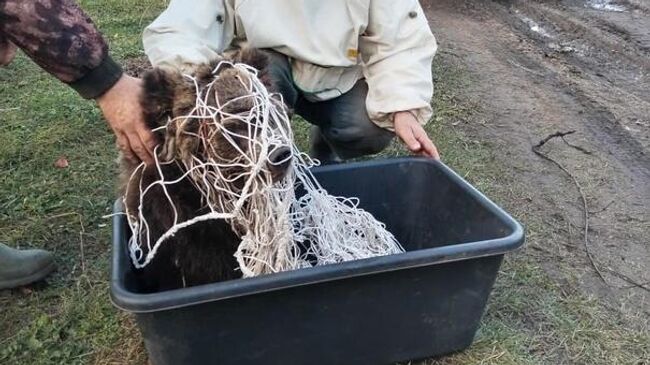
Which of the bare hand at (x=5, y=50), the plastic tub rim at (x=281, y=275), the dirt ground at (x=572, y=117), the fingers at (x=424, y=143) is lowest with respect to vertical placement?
the dirt ground at (x=572, y=117)

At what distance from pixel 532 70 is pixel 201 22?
3022mm

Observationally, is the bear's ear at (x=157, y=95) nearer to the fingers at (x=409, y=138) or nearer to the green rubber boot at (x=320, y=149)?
the fingers at (x=409, y=138)

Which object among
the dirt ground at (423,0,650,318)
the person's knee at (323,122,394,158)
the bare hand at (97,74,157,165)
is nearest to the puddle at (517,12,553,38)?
the dirt ground at (423,0,650,318)

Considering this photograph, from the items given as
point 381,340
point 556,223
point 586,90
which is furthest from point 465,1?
point 381,340

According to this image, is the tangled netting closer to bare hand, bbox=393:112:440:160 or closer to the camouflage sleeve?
the camouflage sleeve

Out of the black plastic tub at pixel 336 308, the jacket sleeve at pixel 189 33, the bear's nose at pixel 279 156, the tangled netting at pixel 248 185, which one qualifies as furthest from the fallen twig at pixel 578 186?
the jacket sleeve at pixel 189 33

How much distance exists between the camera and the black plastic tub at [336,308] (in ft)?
5.41

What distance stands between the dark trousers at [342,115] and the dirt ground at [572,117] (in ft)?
2.26

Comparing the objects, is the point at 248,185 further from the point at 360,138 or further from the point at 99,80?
the point at 360,138

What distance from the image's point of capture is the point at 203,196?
72.3 inches

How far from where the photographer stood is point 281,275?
1.65 meters

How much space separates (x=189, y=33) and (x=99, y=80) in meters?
0.55

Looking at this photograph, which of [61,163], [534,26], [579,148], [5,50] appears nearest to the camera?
[5,50]

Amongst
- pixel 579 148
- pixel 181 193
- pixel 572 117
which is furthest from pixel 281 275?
pixel 572 117
